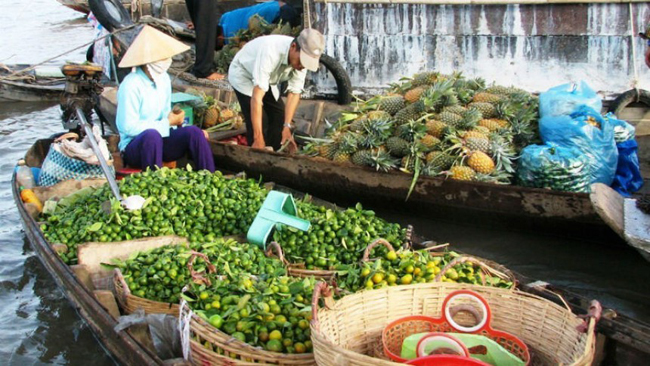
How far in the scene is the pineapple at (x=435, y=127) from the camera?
5988mm

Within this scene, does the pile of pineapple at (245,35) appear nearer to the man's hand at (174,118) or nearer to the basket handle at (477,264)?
the man's hand at (174,118)

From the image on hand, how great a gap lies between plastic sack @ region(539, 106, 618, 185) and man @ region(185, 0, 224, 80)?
515 cm

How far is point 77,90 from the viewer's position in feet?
20.3

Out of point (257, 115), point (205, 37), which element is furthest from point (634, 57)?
point (205, 37)

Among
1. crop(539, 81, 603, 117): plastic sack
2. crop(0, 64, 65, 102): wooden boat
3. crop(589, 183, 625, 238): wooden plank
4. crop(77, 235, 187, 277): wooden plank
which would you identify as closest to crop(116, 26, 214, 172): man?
crop(77, 235, 187, 277): wooden plank

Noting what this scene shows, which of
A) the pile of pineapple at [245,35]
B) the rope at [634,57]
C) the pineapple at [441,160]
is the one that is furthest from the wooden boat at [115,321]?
the pile of pineapple at [245,35]

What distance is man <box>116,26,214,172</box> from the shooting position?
555 centimetres

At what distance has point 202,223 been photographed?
14.8 feet

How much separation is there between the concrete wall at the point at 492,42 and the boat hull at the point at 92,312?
14.5ft

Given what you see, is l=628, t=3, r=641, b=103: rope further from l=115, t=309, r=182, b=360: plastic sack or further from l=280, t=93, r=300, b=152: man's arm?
l=115, t=309, r=182, b=360: plastic sack

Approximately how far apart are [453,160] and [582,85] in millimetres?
1442

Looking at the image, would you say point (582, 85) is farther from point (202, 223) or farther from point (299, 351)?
point (299, 351)

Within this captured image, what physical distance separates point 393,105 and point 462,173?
115cm

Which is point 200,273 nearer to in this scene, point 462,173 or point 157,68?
point 157,68
